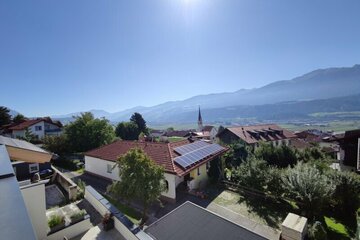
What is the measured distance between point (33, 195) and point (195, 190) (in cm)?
1422

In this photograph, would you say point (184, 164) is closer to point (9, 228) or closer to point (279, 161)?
point (279, 161)

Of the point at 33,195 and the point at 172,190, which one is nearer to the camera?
the point at 33,195

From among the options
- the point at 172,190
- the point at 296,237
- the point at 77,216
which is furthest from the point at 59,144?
the point at 296,237

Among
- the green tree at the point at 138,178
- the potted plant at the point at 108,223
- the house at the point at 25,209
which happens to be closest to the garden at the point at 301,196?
the green tree at the point at 138,178

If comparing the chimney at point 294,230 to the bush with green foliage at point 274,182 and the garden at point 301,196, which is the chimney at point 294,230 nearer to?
the garden at point 301,196

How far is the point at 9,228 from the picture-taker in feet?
4.50

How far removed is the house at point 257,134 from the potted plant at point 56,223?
1666 inches

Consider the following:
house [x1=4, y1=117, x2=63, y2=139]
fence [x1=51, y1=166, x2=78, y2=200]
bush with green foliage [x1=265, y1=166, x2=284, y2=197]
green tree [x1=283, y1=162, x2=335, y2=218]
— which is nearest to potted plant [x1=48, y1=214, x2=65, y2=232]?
fence [x1=51, y1=166, x2=78, y2=200]

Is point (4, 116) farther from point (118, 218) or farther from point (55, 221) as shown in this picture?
point (118, 218)

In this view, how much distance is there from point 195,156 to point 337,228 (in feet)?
41.0

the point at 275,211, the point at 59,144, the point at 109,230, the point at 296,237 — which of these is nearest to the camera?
the point at 109,230

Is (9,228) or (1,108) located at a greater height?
(1,108)

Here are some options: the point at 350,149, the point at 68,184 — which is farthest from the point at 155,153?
the point at 350,149

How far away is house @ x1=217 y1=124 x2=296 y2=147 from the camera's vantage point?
48312mm
